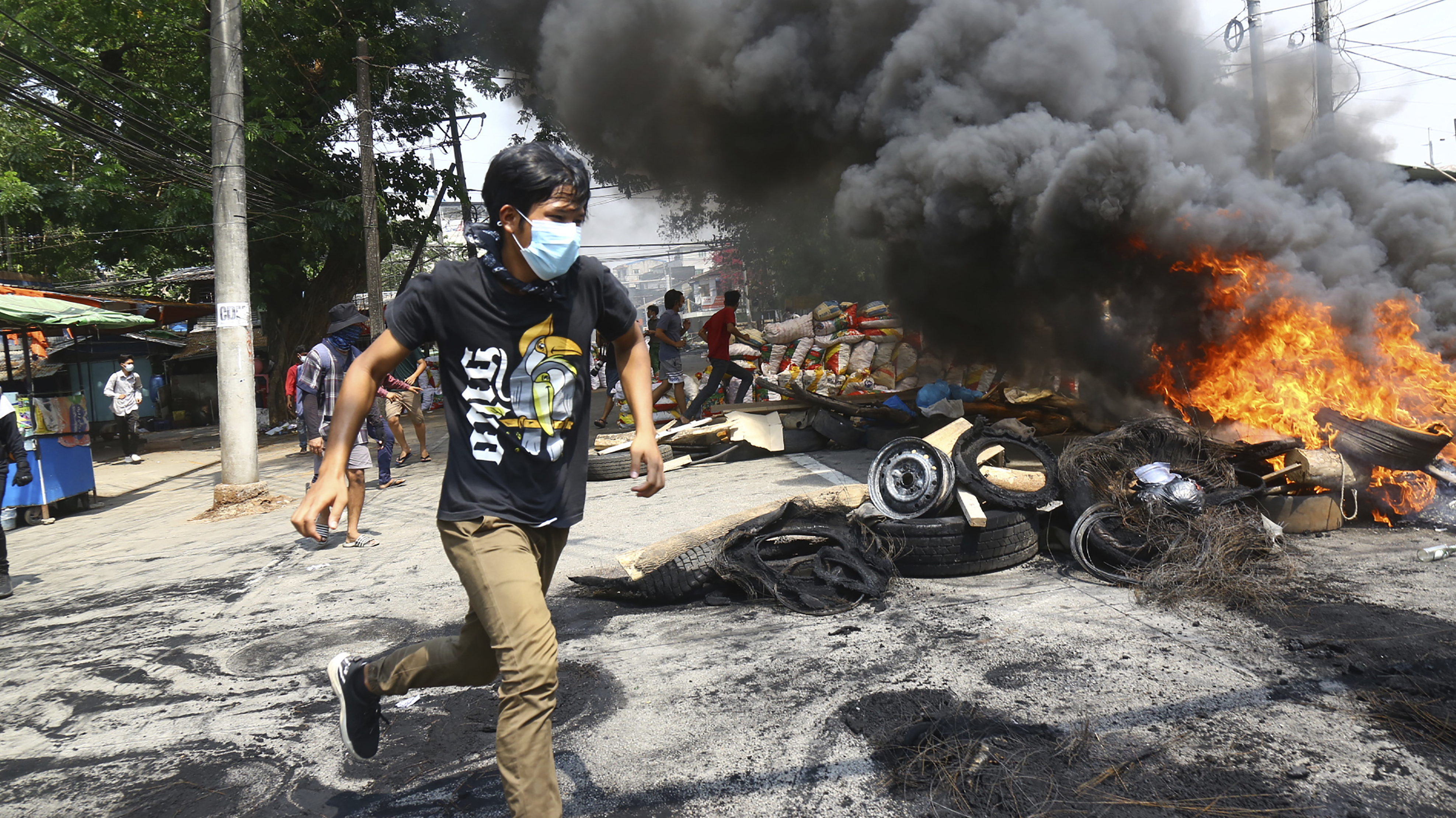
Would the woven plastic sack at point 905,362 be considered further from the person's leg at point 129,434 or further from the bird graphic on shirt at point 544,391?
the person's leg at point 129,434

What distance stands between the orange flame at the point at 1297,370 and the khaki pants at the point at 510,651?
18.4 feet

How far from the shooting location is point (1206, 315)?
7.60 meters

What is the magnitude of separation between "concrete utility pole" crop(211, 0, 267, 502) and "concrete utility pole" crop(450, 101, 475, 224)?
8834 mm

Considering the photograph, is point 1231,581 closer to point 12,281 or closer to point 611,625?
point 611,625

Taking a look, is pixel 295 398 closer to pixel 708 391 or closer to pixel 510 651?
pixel 708 391

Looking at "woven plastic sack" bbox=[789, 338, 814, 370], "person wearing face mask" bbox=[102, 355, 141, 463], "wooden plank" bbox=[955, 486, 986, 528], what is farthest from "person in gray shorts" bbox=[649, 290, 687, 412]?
"person wearing face mask" bbox=[102, 355, 141, 463]

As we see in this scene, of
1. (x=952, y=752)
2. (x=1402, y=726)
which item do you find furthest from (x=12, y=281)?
(x=1402, y=726)

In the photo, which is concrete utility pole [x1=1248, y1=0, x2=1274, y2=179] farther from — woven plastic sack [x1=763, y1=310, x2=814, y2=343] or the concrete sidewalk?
woven plastic sack [x1=763, y1=310, x2=814, y2=343]

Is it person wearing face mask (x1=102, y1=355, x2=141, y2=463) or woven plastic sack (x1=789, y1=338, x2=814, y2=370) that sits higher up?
woven plastic sack (x1=789, y1=338, x2=814, y2=370)

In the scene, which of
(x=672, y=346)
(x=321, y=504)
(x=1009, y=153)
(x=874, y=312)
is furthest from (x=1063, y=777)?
(x=874, y=312)

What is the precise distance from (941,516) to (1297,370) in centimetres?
380

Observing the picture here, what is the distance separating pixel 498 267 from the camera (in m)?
2.41

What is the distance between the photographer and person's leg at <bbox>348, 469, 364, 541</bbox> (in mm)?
6492

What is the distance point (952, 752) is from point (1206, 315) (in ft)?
21.2
